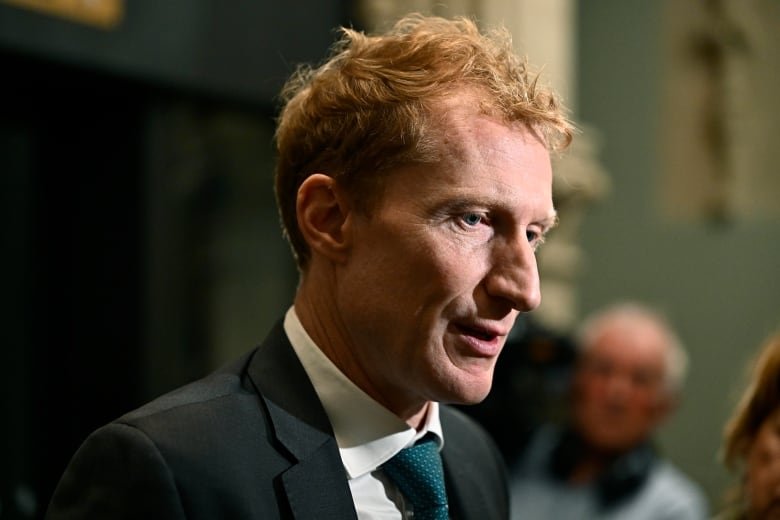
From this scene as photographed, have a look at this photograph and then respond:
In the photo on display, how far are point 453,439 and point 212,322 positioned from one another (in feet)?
6.01

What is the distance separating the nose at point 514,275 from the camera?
5.32 ft

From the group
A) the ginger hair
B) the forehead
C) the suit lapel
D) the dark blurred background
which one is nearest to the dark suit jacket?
the suit lapel

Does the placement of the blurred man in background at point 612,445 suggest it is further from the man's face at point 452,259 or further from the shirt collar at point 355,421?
the man's face at point 452,259

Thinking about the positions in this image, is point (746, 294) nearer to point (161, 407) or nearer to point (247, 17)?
point (247, 17)

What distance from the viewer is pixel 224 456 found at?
5.13 ft

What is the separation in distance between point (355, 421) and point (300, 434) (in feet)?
0.32

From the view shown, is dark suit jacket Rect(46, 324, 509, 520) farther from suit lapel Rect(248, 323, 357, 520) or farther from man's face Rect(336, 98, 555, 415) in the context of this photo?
man's face Rect(336, 98, 555, 415)

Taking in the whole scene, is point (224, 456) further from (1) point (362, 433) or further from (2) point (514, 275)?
(2) point (514, 275)

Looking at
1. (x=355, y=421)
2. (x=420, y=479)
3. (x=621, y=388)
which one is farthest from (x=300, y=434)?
(x=621, y=388)

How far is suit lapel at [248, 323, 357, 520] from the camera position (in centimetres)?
160

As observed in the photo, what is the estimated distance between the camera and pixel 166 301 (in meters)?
3.50

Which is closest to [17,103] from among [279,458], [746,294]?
[279,458]

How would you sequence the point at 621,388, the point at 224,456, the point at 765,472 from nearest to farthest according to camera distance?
the point at 224,456 < the point at 765,472 < the point at 621,388

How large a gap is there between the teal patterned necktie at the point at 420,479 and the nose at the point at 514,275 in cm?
30
